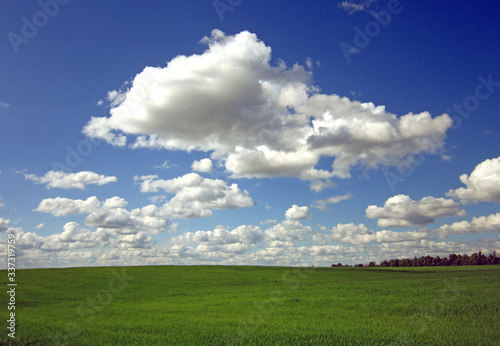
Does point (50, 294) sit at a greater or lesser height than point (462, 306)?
lesser

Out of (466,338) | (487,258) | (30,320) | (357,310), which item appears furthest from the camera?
(487,258)

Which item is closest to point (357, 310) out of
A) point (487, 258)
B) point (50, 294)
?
point (50, 294)

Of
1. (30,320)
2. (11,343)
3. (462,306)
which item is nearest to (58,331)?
(11,343)

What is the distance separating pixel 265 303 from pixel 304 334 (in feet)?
34.1

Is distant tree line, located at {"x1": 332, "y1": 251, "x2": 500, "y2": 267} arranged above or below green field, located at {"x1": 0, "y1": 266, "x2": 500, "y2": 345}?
below

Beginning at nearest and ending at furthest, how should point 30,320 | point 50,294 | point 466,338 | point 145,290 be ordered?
point 466,338 → point 30,320 → point 50,294 → point 145,290

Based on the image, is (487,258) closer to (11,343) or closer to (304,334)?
(304,334)

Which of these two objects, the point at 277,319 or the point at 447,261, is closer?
the point at 277,319

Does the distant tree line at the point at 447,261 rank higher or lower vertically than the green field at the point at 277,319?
lower

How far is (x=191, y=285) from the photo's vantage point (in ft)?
148

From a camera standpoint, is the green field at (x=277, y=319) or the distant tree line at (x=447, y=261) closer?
the green field at (x=277, y=319)

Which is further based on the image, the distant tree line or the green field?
the distant tree line

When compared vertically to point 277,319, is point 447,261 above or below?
below

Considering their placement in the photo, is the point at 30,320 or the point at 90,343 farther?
the point at 30,320
